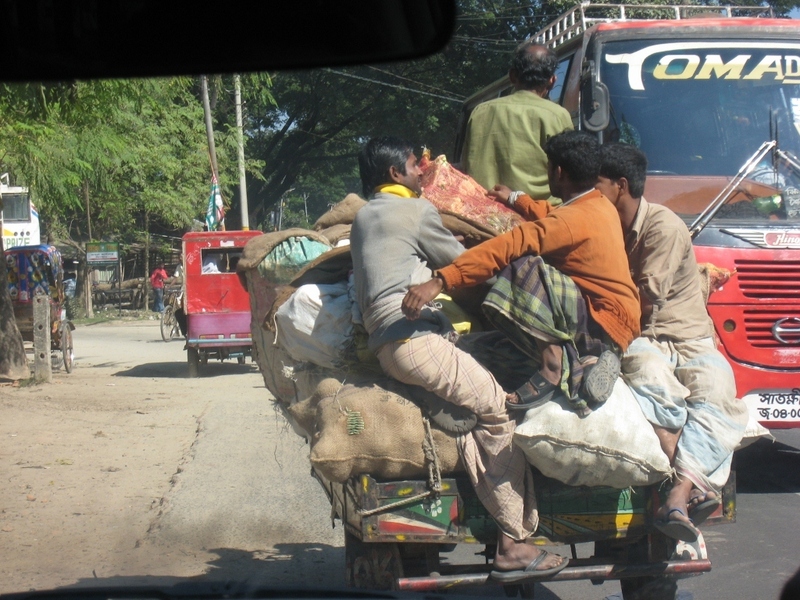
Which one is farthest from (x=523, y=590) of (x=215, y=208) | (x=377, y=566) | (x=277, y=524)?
(x=215, y=208)

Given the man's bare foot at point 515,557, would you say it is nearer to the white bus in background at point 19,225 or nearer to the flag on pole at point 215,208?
the flag on pole at point 215,208

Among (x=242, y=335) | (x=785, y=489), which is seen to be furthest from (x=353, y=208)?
(x=242, y=335)

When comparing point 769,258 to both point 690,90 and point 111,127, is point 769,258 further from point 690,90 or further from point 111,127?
point 111,127

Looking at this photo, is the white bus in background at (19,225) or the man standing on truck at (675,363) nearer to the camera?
the man standing on truck at (675,363)

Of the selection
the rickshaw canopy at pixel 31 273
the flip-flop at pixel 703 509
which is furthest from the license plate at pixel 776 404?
the rickshaw canopy at pixel 31 273

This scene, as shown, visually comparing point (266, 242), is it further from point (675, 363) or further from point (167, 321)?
point (167, 321)

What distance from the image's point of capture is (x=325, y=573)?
5492 millimetres

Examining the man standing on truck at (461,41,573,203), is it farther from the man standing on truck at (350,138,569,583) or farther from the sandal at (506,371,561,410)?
the sandal at (506,371,561,410)

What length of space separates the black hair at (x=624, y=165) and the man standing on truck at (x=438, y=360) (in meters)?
0.95

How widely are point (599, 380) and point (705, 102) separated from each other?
384 cm

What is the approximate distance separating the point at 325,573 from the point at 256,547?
0.77m

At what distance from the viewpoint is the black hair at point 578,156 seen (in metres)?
4.22

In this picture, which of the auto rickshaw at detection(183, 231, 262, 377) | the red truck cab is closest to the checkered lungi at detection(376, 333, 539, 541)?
the red truck cab

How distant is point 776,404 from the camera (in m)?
6.49
